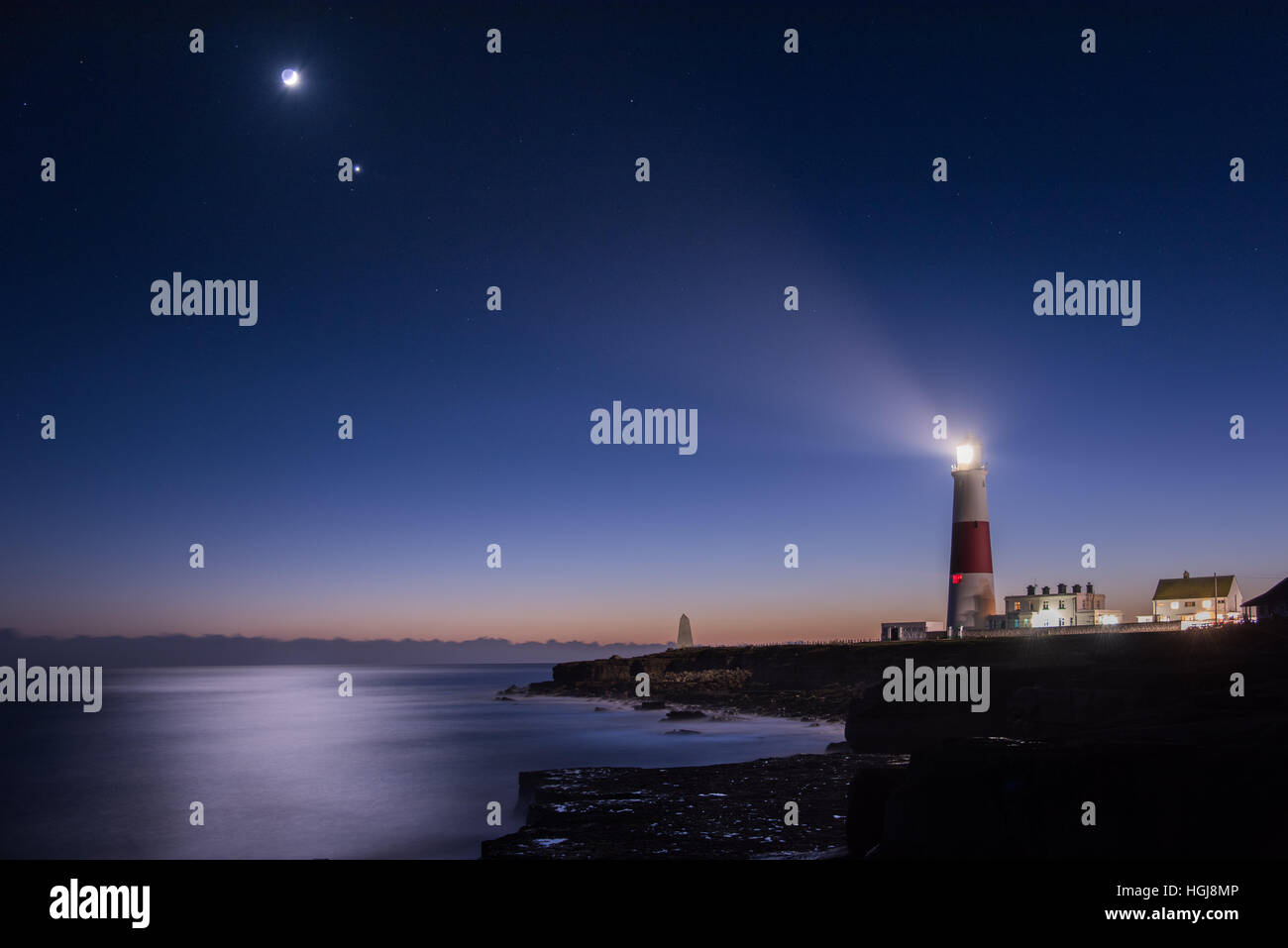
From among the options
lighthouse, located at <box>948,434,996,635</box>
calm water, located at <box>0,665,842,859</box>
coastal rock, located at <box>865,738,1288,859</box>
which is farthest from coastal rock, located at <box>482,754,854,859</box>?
lighthouse, located at <box>948,434,996,635</box>

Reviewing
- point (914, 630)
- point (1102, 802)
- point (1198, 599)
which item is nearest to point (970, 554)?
point (914, 630)

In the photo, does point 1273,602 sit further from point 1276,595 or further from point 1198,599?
point 1198,599

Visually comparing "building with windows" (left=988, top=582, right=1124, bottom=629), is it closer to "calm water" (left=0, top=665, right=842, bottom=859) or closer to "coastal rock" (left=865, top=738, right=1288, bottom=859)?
"calm water" (left=0, top=665, right=842, bottom=859)

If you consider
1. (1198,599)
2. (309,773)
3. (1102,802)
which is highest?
(1102,802)
